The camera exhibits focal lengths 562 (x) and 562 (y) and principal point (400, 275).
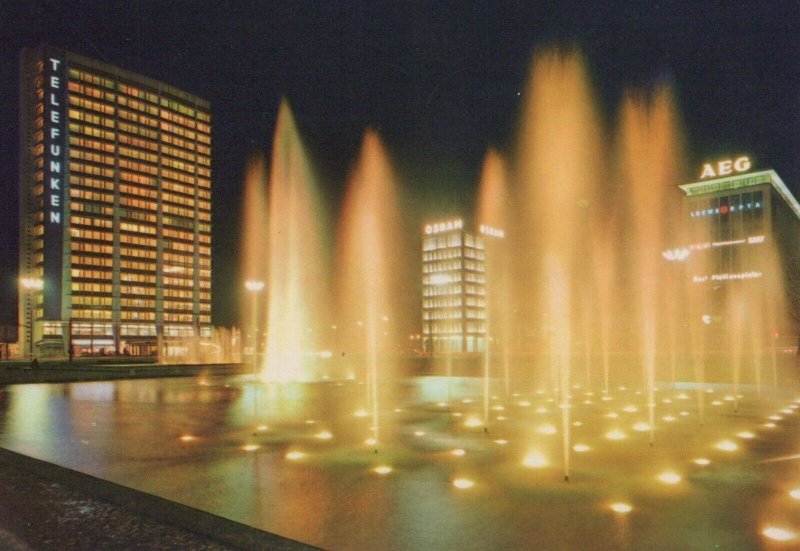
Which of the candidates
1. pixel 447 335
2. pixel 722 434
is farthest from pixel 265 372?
A: pixel 447 335

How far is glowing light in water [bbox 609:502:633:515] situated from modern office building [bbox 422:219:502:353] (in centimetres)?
12993

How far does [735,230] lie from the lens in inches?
4028

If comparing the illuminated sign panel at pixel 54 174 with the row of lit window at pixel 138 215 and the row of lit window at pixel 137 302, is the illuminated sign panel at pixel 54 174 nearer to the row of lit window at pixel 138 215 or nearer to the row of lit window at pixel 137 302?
the row of lit window at pixel 137 302

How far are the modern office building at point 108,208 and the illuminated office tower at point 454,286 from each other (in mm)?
54053

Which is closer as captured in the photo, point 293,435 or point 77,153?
point 293,435

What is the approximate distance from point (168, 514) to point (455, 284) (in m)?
134

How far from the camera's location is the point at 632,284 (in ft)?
294

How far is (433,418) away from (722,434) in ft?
17.9

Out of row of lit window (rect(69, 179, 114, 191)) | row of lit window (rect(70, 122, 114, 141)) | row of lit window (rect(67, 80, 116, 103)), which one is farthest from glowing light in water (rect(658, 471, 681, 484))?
row of lit window (rect(67, 80, 116, 103))

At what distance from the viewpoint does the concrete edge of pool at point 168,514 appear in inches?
169

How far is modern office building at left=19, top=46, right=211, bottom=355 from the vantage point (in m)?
97.1

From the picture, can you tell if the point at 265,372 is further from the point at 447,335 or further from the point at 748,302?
the point at 447,335

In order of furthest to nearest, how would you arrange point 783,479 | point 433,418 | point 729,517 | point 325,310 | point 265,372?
point 325,310, point 265,372, point 433,418, point 783,479, point 729,517

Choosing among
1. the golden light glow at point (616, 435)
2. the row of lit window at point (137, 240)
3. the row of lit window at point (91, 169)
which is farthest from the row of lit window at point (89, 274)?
the golden light glow at point (616, 435)
